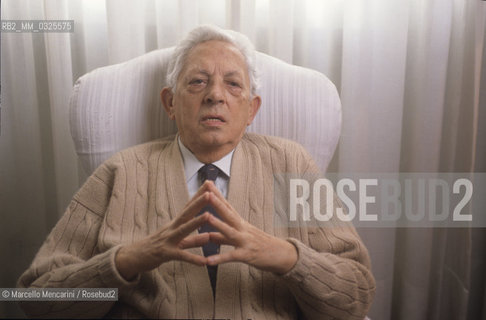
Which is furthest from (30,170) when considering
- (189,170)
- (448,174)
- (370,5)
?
(448,174)

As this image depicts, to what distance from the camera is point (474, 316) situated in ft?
4.38

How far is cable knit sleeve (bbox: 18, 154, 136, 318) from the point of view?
793mm

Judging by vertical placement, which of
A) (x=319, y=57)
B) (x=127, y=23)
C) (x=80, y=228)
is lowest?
(x=80, y=228)

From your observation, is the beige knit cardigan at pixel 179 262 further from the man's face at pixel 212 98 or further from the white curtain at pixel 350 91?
the white curtain at pixel 350 91

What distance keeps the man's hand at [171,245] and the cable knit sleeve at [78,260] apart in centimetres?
3

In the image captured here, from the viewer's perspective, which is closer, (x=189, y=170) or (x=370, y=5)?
(x=189, y=170)

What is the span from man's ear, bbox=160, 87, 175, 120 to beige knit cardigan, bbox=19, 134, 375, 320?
85 millimetres

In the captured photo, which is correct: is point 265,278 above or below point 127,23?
below

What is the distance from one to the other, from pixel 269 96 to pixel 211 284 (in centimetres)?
53

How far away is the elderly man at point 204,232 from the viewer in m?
0.78

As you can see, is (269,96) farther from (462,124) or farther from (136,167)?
(462,124)

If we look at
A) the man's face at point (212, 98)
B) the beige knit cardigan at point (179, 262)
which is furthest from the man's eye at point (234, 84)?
the beige knit cardigan at point (179, 262)
